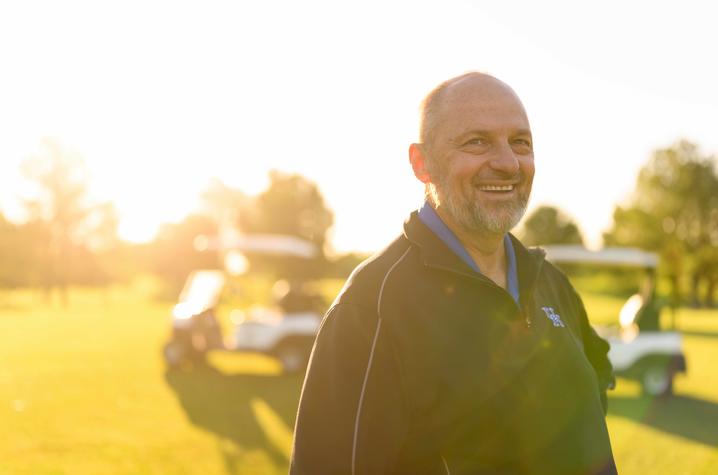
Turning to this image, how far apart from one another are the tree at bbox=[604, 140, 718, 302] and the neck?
56.8 metres

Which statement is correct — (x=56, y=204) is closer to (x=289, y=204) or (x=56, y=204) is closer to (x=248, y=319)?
(x=289, y=204)

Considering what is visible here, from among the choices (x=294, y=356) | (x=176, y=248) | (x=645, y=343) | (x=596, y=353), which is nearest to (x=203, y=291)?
(x=294, y=356)

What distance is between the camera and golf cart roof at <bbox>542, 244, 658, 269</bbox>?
1091 centimetres

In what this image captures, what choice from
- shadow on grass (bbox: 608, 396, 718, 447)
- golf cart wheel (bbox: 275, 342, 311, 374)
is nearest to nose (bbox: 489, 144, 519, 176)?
shadow on grass (bbox: 608, 396, 718, 447)

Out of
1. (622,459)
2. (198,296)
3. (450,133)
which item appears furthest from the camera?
(198,296)

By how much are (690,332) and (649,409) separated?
52.3 feet

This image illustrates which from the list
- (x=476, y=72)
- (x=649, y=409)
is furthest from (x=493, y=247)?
(x=649, y=409)

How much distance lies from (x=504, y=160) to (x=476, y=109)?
15 centimetres

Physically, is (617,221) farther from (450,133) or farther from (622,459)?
(450,133)

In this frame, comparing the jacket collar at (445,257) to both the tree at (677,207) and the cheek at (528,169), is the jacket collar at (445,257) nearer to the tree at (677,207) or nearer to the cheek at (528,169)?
the cheek at (528,169)

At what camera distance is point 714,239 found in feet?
187

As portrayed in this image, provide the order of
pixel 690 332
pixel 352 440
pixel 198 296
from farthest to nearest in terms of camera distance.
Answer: pixel 690 332 → pixel 198 296 → pixel 352 440

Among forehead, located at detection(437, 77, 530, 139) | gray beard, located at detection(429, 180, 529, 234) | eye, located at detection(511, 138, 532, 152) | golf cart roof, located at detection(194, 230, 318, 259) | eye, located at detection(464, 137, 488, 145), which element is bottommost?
golf cart roof, located at detection(194, 230, 318, 259)

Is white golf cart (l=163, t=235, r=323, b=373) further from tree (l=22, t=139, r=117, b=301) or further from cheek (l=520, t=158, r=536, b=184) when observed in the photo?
tree (l=22, t=139, r=117, b=301)
